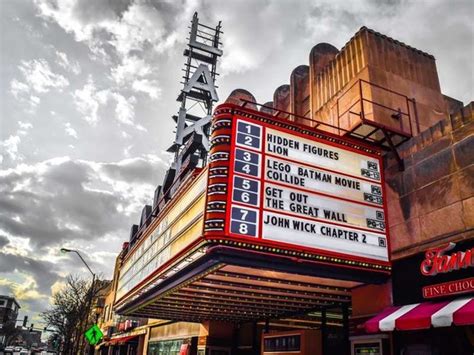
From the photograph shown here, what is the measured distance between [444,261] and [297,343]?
7.02 m

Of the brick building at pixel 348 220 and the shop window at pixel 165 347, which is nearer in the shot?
the brick building at pixel 348 220

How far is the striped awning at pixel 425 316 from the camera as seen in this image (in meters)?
8.38

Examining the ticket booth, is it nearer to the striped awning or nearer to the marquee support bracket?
the striped awning

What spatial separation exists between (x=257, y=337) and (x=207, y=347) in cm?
269

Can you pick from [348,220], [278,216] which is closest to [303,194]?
[278,216]

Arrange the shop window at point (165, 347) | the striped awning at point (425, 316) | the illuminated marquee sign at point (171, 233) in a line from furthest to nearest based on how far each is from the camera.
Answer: the shop window at point (165, 347)
the illuminated marquee sign at point (171, 233)
the striped awning at point (425, 316)

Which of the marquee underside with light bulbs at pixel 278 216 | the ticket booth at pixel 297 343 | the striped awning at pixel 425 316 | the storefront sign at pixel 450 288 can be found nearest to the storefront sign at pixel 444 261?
the storefront sign at pixel 450 288

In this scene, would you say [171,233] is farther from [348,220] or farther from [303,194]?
[348,220]

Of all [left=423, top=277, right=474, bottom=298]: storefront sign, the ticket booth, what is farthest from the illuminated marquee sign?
[left=423, top=277, right=474, bottom=298]: storefront sign

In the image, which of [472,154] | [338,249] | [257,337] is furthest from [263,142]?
[257,337]

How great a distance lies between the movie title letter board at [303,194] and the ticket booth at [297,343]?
462cm

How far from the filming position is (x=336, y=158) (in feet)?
41.3

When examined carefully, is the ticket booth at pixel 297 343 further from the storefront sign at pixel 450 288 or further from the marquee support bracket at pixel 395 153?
the marquee support bracket at pixel 395 153

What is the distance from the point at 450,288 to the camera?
371 inches
